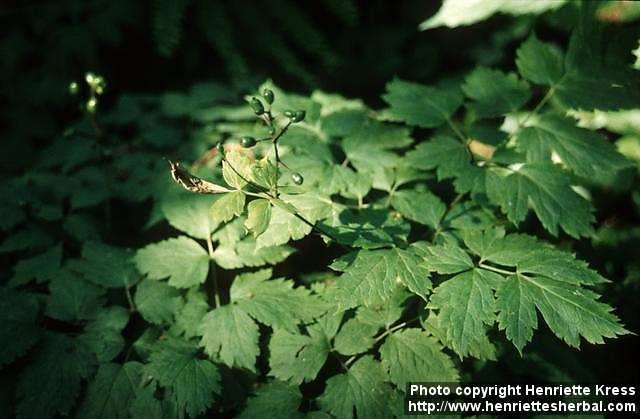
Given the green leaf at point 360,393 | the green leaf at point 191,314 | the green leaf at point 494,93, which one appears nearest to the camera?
the green leaf at point 360,393

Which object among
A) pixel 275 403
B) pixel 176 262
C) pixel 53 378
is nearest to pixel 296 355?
pixel 275 403

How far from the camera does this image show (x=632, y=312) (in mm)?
2266

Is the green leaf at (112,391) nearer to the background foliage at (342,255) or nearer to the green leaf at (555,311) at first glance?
the background foliage at (342,255)

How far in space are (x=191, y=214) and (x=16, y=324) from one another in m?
0.82

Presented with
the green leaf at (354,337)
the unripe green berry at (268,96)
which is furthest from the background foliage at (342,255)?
the unripe green berry at (268,96)

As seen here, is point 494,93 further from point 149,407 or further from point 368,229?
point 149,407

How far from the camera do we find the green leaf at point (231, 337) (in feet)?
5.21

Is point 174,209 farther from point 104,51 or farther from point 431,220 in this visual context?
point 104,51

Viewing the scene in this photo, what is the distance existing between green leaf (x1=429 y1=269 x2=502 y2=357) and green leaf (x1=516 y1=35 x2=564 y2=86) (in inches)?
45.8

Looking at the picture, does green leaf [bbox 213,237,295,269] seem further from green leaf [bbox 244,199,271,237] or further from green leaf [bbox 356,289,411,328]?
green leaf [bbox 244,199,271,237]

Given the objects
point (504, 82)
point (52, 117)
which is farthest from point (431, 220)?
point (52, 117)

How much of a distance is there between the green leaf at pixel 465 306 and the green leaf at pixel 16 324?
156 centimetres

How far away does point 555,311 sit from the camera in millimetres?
1375

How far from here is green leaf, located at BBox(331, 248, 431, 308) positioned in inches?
55.4
